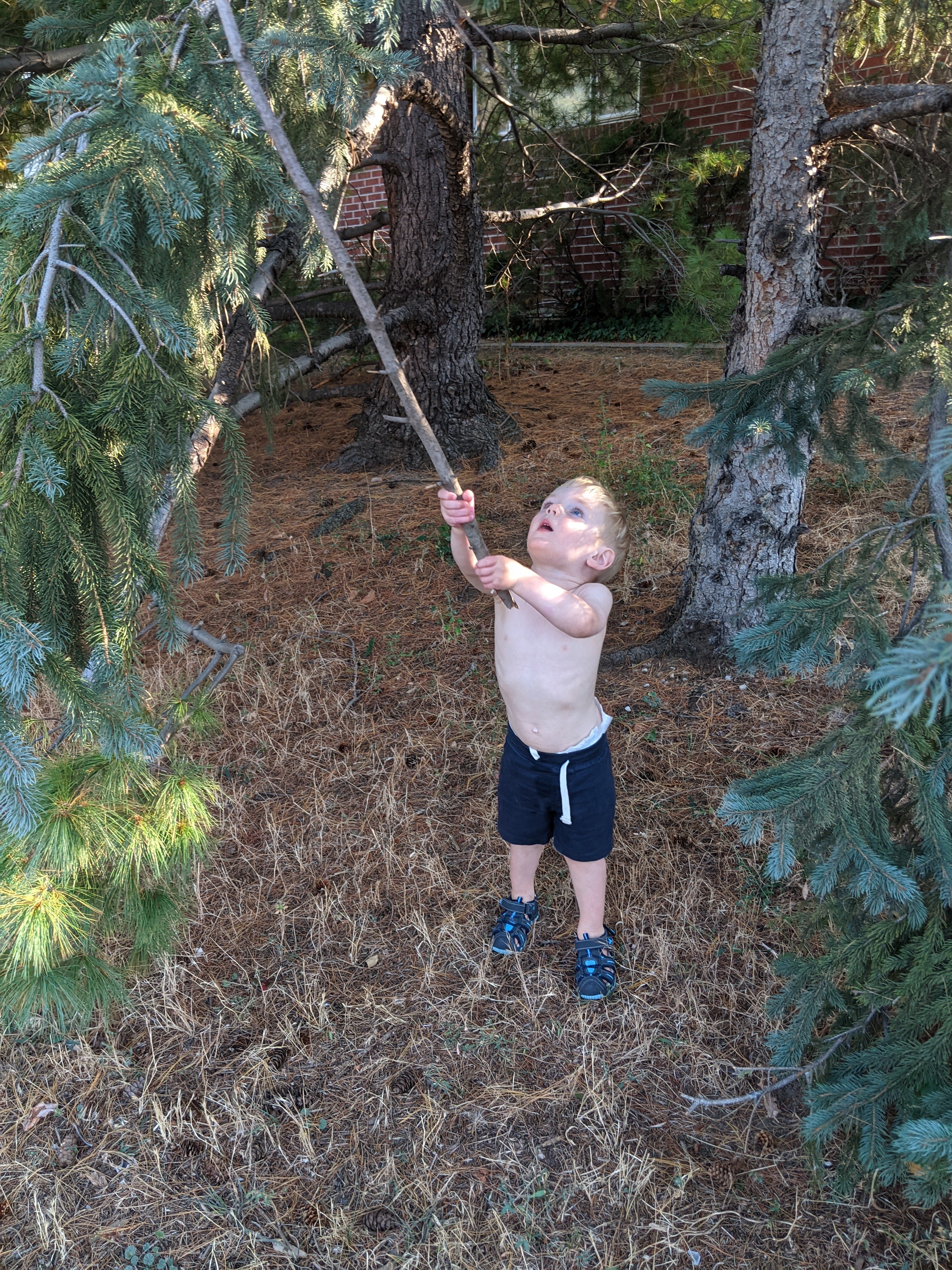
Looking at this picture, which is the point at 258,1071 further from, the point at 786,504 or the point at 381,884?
the point at 786,504

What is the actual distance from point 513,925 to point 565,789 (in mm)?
522

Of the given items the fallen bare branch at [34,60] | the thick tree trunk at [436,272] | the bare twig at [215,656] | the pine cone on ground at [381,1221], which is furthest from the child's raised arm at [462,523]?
the fallen bare branch at [34,60]

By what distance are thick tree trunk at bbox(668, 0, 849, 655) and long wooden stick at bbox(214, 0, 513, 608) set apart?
141 cm

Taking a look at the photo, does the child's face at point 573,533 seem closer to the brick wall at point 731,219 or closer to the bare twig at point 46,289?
the bare twig at point 46,289

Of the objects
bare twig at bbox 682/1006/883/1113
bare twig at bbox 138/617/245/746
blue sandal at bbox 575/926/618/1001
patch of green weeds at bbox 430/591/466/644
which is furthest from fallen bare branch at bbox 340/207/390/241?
bare twig at bbox 682/1006/883/1113

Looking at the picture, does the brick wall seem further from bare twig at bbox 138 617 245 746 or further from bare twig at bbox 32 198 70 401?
bare twig at bbox 32 198 70 401

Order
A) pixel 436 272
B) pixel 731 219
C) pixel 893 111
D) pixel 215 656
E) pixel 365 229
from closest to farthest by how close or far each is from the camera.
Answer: pixel 893 111
pixel 215 656
pixel 436 272
pixel 365 229
pixel 731 219

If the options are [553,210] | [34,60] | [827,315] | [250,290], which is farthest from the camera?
[553,210]

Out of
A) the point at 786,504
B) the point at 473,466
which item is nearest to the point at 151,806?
the point at 786,504

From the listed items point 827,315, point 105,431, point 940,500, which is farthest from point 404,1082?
point 827,315

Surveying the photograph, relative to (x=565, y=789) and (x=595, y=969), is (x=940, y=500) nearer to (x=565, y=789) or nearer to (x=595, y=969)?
(x=565, y=789)

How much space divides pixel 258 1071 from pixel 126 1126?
13.6 inches

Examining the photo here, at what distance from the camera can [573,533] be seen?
2.31 metres

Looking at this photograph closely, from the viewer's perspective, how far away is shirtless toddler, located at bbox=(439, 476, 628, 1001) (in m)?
2.25
